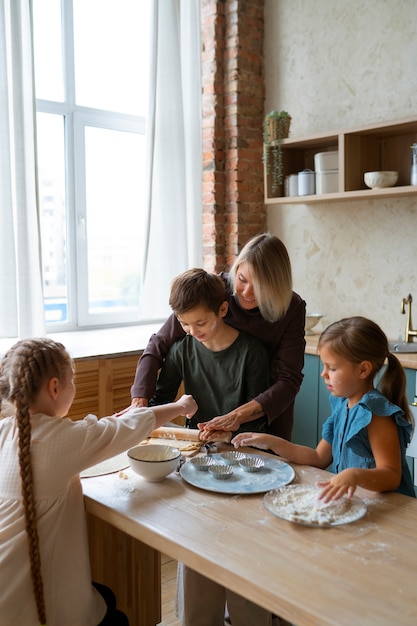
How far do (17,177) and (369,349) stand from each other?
1989 millimetres

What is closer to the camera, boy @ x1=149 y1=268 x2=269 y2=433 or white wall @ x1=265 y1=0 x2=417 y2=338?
boy @ x1=149 y1=268 x2=269 y2=433

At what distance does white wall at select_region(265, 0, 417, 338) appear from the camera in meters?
3.38

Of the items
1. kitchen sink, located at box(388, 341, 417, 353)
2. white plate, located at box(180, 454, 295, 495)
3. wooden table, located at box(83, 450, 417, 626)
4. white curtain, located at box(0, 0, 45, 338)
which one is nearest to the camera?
wooden table, located at box(83, 450, 417, 626)

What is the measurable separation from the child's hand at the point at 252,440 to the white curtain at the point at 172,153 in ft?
6.69

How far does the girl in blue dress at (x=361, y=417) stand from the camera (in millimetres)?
1574

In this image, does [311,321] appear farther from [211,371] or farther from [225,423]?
[225,423]

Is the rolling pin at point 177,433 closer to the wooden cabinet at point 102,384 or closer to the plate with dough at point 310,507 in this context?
the plate with dough at point 310,507

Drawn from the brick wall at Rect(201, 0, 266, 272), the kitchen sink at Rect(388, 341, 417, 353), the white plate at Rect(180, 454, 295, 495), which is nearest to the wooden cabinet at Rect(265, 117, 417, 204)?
the brick wall at Rect(201, 0, 266, 272)

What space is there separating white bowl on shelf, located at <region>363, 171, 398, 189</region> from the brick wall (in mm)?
953

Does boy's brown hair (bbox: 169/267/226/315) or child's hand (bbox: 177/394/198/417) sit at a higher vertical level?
boy's brown hair (bbox: 169/267/226/315)

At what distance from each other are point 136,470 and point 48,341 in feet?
1.25

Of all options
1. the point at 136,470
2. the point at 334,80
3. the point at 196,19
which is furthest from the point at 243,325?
the point at 196,19

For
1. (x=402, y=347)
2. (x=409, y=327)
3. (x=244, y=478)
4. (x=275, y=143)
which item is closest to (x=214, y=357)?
(x=244, y=478)

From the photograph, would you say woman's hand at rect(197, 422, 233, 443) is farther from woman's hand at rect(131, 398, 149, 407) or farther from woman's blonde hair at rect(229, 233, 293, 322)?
woman's blonde hair at rect(229, 233, 293, 322)
